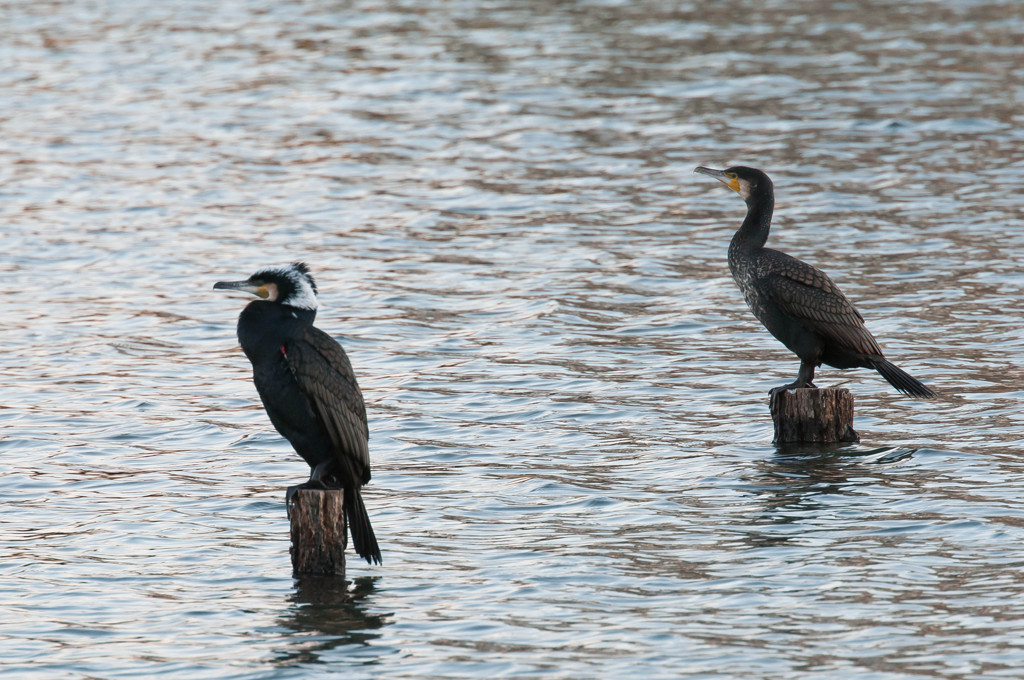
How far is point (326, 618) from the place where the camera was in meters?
7.80

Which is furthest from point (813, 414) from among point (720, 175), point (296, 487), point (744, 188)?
point (296, 487)

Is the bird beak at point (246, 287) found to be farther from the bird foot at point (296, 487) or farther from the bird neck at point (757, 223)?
the bird neck at point (757, 223)

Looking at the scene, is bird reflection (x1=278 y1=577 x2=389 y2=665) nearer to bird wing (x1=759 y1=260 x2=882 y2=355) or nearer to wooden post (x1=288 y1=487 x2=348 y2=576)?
wooden post (x1=288 y1=487 x2=348 y2=576)

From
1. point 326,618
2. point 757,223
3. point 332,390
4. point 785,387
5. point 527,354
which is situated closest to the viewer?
point 326,618

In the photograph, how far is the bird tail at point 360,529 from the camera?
815 cm

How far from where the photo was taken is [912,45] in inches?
1112

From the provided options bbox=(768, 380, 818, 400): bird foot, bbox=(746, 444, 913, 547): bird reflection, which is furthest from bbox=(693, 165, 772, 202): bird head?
bbox=(746, 444, 913, 547): bird reflection

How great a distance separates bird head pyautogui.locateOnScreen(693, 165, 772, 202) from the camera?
37.3 ft

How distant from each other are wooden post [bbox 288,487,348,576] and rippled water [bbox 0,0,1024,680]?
171 mm

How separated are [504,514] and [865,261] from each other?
26.5ft

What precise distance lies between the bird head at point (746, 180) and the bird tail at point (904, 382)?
1.82 meters

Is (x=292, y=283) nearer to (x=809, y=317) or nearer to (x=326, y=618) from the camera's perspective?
(x=326, y=618)

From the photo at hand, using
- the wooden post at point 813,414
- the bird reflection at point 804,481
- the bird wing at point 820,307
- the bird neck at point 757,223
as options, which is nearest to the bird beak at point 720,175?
the bird neck at point 757,223

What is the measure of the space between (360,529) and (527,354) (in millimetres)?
5331
